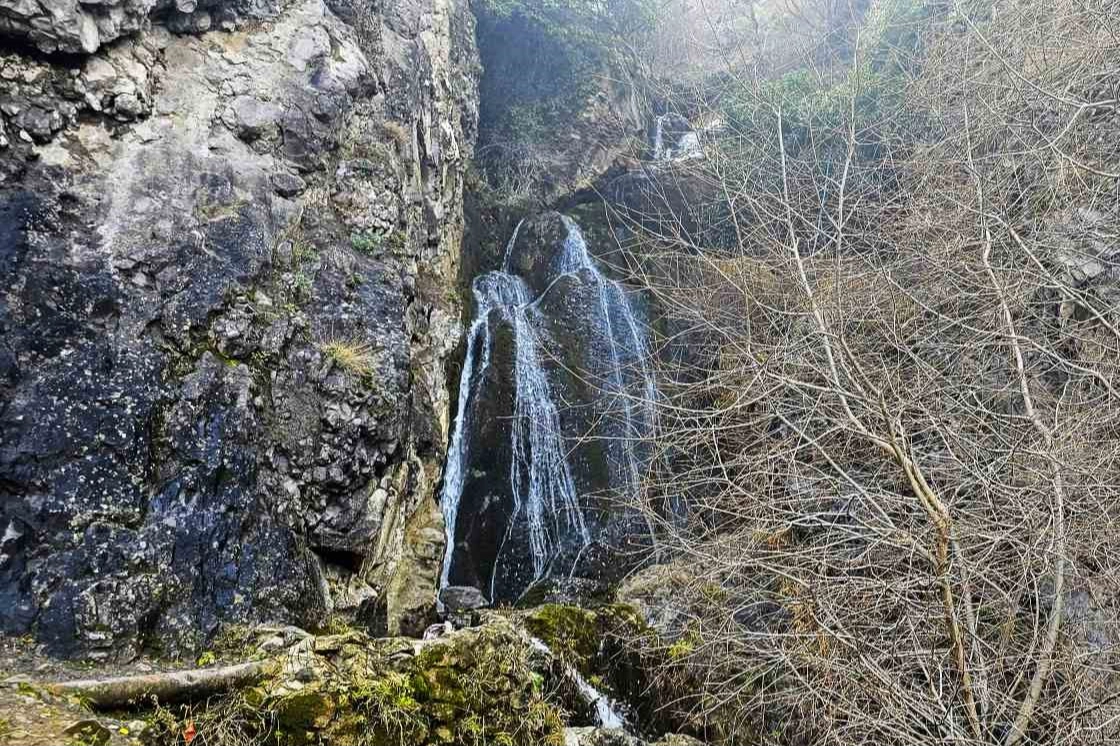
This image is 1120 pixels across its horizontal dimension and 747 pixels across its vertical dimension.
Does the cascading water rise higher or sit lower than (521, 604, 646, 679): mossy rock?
higher

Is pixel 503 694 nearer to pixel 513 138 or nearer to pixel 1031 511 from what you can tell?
pixel 1031 511

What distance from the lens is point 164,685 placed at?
3002mm

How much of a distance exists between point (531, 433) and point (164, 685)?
620cm

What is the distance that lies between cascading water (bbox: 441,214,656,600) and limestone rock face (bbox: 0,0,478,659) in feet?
5.27

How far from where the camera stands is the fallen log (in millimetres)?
2920

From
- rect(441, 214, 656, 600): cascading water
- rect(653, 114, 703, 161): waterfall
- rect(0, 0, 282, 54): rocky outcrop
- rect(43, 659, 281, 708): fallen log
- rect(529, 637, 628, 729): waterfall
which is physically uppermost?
rect(653, 114, 703, 161): waterfall

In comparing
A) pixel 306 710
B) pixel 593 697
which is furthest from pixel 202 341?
pixel 593 697

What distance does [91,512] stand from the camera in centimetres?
388

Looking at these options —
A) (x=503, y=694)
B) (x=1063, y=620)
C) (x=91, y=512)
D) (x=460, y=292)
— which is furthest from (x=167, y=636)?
(x=460, y=292)

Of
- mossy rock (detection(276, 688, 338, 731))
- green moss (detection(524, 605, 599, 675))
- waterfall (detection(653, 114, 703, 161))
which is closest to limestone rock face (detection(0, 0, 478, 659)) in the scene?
mossy rock (detection(276, 688, 338, 731))

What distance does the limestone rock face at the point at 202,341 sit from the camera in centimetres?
389

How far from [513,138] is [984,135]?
9284mm

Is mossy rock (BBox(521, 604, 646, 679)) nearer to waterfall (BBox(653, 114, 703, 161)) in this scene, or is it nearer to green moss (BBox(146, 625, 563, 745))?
green moss (BBox(146, 625, 563, 745))

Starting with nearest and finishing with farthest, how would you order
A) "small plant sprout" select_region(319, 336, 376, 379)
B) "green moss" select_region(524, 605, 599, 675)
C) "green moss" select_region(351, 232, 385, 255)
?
1. "green moss" select_region(524, 605, 599, 675)
2. "small plant sprout" select_region(319, 336, 376, 379)
3. "green moss" select_region(351, 232, 385, 255)
